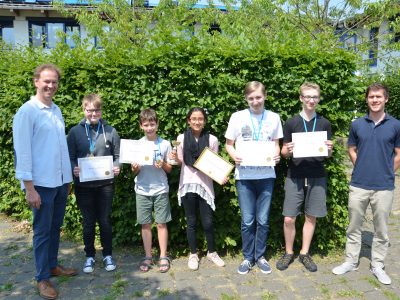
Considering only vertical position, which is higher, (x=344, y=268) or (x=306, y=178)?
(x=306, y=178)

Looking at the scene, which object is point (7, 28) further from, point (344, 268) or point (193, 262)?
point (344, 268)


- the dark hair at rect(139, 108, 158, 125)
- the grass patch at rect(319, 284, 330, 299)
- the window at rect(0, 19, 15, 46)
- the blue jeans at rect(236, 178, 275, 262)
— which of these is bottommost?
the grass patch at rect(319, 284, 330, 299)

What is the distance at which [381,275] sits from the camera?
163 inches

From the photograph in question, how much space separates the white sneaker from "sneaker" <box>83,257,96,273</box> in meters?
1.20

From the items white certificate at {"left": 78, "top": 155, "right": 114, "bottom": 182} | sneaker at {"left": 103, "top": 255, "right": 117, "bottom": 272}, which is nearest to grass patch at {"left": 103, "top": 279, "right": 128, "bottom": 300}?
sneaker at {"left": 103, "top": 255, "right": 117, "bottom": 272}

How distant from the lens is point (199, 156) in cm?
418

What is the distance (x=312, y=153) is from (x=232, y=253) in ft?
5.98

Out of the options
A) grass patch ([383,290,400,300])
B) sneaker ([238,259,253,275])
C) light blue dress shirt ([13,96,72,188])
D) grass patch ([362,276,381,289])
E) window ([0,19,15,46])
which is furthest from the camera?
window ([0,19,15,46])

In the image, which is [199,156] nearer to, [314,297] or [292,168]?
[292,168]

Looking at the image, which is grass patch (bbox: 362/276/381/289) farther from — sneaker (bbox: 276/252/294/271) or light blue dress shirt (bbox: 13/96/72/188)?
light blue dress shirt (bbox: 13/96/72/188)

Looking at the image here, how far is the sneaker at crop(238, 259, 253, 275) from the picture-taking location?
14.2 feet

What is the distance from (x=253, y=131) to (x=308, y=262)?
1.78 meters

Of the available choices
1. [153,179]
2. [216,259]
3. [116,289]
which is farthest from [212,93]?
[116,289]

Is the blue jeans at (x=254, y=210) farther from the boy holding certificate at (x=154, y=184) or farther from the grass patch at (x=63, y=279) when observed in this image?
the grass patch at (x=63, y=279)
